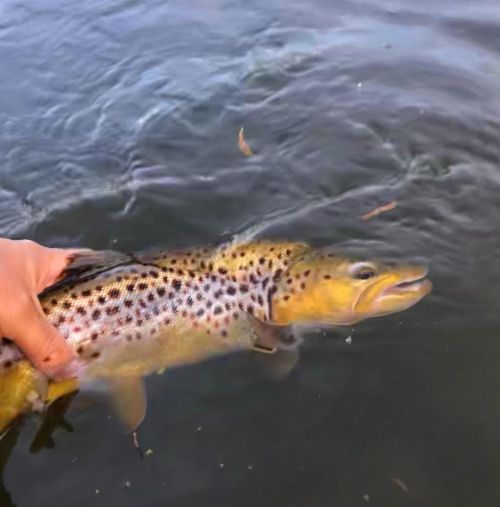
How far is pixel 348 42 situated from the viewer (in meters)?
8.63

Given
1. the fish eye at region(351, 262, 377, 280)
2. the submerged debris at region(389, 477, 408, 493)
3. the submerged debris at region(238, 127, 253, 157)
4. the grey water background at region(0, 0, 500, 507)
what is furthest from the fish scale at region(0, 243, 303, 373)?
the submerged debris at region(238, 127, 253, 157)

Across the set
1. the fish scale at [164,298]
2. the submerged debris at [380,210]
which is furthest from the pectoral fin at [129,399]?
the submerged debris at [380,210]

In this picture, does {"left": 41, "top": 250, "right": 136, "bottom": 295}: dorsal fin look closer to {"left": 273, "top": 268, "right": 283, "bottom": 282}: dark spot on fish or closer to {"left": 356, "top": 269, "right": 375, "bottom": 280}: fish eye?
{"left": 273, "top": 268, "right": 283, "bottom": 282}: dark spot on fish

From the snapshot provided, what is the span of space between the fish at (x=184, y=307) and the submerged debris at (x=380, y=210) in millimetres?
800

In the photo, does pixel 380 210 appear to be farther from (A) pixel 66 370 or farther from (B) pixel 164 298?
(A) pixel 66 370

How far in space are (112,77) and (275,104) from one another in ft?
7.45

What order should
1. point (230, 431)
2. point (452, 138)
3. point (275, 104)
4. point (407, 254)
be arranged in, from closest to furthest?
point (230, 431) → point (407, 254) → point (452, 138) → point (275, 104)

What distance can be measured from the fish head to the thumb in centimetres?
140

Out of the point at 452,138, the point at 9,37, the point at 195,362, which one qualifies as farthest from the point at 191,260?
the point at 9,37

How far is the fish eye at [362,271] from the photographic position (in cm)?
448

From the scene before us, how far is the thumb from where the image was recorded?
369 centimetres

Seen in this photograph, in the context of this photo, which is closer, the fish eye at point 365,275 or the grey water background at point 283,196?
the grey water background at point 283,196

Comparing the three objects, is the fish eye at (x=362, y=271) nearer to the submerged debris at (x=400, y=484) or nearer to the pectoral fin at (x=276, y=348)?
the pectoral fin at (x=276, y=348)

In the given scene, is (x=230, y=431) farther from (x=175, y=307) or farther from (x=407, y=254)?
(x=407, y=254)
